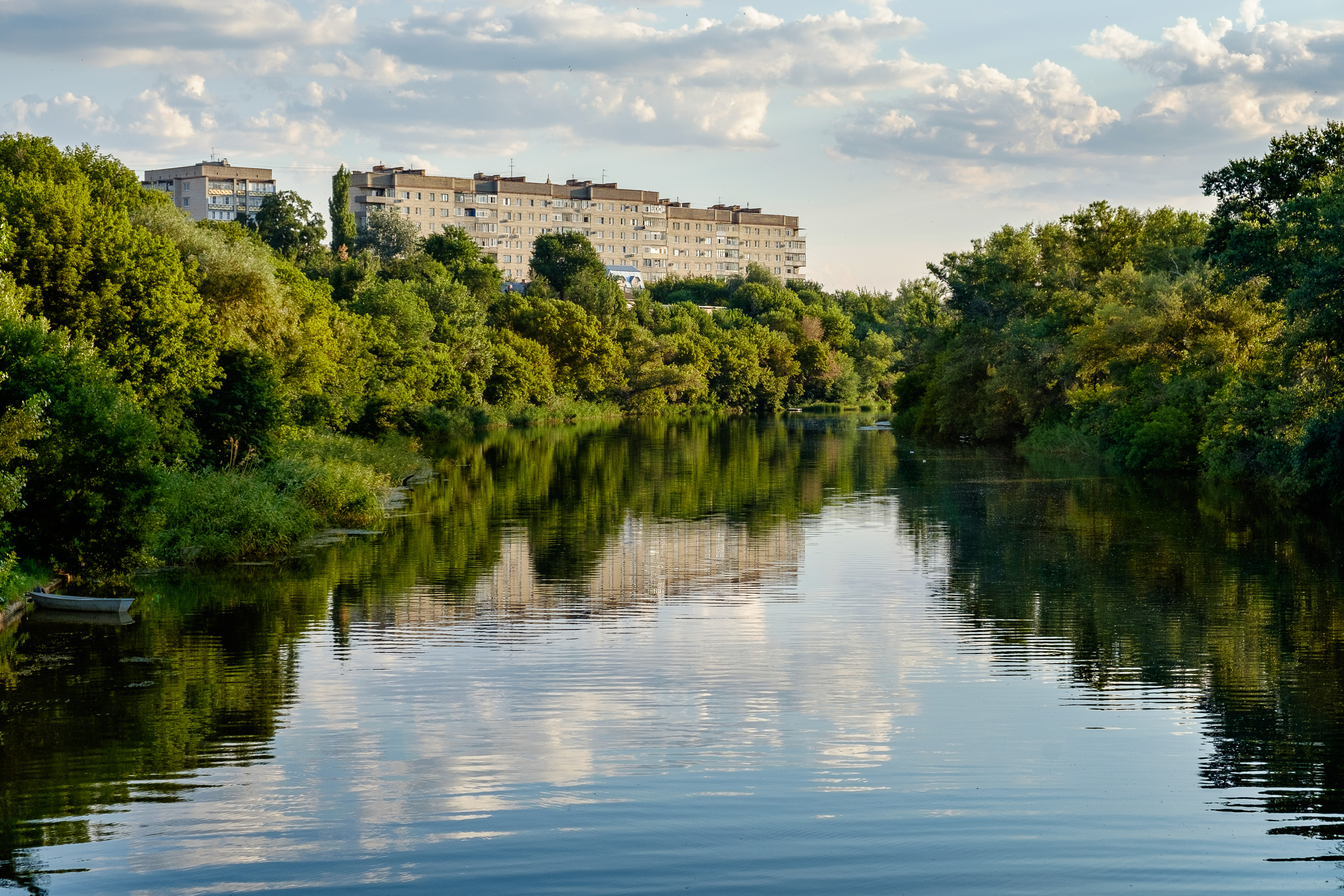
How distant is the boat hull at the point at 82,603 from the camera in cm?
2233

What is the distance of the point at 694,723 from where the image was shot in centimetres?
1580

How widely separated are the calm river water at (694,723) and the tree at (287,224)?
8421cm

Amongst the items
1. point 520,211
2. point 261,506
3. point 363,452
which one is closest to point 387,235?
point 520,211

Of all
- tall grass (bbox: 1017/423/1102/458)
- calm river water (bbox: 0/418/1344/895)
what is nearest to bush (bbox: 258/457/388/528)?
calm river water (bbox: 0/418/1344/895)

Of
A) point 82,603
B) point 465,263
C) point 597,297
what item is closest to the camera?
point 82,603

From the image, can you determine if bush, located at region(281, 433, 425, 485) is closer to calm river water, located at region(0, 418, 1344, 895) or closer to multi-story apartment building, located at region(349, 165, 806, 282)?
calm river water, located at region(0, 418, 1344, 895)

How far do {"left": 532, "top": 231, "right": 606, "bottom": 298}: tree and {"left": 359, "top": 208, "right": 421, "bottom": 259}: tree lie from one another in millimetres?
12442

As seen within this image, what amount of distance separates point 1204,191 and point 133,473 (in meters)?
31.6

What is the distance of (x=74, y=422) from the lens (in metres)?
23.2

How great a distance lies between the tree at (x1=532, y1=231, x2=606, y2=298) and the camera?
440 ft

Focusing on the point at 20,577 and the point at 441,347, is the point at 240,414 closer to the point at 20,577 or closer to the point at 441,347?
A: the point at 20,577

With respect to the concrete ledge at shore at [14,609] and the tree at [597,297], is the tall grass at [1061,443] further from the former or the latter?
the tree at [597,297]

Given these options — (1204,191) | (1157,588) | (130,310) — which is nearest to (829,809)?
(1157,588)

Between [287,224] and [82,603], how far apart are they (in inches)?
3715
